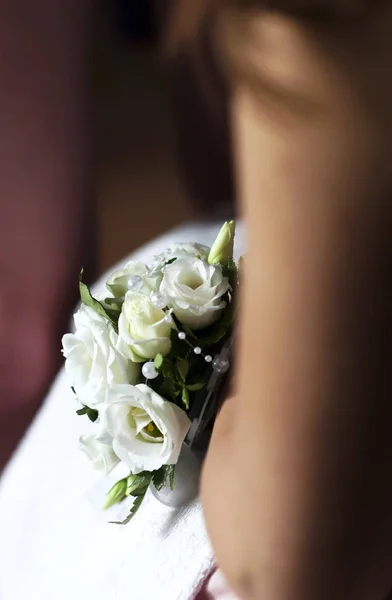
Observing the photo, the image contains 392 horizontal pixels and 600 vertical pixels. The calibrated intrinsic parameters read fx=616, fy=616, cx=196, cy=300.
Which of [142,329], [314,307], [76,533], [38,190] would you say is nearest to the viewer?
[314,307]

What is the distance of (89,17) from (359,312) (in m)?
0.48

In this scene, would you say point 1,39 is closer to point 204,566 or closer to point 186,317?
point 186,317

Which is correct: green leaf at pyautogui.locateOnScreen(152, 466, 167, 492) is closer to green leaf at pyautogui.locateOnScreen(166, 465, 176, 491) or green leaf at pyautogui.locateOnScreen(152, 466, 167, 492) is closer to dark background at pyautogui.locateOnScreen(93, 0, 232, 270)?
green leaf at pyautogui.locateOnScreen(166, 465, 176, 491)

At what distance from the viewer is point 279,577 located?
0.36 metres

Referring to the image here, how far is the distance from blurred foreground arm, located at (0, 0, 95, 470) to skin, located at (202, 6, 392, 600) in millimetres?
420

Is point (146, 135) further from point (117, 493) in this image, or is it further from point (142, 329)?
point (117, 493)

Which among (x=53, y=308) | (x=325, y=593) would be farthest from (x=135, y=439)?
(x=53, y=308)

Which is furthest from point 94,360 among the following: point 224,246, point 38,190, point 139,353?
point 38,190

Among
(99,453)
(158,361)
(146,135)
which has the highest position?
(146,135)

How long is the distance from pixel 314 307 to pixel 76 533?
385mm

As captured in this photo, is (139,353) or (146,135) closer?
(139,353)

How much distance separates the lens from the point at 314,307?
0.30m

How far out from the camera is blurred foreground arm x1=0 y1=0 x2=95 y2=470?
2.10ft

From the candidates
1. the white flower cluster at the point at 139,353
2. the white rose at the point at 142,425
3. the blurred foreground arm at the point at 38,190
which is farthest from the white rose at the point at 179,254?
the blurred foreground arm at the point at 38,190
